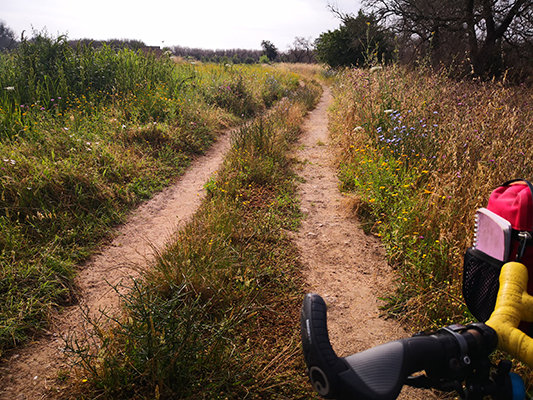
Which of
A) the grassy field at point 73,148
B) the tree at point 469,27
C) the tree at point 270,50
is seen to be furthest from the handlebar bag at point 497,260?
the tree at point 270,50

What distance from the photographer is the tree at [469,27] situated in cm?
1087

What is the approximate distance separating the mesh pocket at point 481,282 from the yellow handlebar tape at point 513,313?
12 centimetres

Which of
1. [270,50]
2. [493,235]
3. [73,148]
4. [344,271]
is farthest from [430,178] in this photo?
[270,50]

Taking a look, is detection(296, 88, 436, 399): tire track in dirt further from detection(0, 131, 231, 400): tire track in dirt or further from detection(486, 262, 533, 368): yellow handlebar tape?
detection(0, 131, 231, 400): tire track in dirt

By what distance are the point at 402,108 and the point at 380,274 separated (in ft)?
11.0

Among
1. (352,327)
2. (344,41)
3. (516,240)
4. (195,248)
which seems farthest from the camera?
(344,41)

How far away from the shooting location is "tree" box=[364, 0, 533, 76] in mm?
10867

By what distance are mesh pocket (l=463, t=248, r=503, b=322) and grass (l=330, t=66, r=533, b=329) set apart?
0.72 metres

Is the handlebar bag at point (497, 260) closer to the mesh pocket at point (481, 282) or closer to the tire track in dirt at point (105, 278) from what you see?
the mesh pocket at point (481, 282)

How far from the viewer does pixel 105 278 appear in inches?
111

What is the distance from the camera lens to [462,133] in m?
3.67

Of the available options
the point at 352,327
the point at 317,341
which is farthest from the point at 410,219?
the point at 317,341

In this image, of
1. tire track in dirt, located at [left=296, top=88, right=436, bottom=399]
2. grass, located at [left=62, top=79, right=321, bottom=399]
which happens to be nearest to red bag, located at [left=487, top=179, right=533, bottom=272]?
tire track in dirt, located at [left=296, top=88, right=436, bottom=399]

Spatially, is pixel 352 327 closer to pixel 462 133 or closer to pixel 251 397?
pixel 251 397
